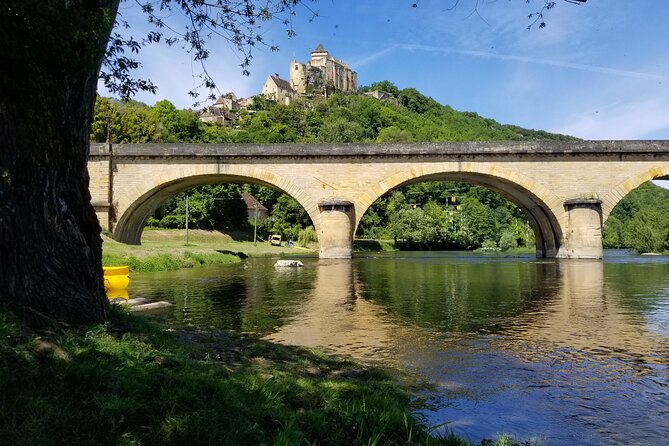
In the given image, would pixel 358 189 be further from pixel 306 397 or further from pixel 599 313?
pixel 306 397

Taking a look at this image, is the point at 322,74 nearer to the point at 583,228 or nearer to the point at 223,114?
the point at 223,114

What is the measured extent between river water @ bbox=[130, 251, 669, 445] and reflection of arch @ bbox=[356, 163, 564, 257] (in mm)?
11232

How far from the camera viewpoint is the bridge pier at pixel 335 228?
2491 centimetres

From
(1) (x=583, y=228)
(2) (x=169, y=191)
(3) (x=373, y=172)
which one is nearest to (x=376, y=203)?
(2) (x=169, y=191)

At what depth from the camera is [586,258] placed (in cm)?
2472

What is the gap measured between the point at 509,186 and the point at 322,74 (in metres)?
89.8

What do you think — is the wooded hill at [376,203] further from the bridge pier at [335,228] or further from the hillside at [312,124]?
the bridge pier at [335,228]

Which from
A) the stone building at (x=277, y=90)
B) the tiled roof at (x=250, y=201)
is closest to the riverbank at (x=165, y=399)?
the tiled roof at (x=250, y=201)

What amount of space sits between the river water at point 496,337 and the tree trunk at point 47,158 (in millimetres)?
2746

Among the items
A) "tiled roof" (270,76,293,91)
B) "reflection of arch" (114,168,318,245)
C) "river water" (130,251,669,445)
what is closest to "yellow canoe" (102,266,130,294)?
"river water" (130,251,669,445)

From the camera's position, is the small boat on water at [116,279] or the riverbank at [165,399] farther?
the small boat on water at [116,279]

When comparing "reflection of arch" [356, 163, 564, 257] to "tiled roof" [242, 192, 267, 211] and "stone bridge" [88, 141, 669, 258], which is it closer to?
"stone bridge" [88, 141, 669, 258]

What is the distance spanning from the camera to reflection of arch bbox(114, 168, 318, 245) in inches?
1019

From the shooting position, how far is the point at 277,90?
10988cm
